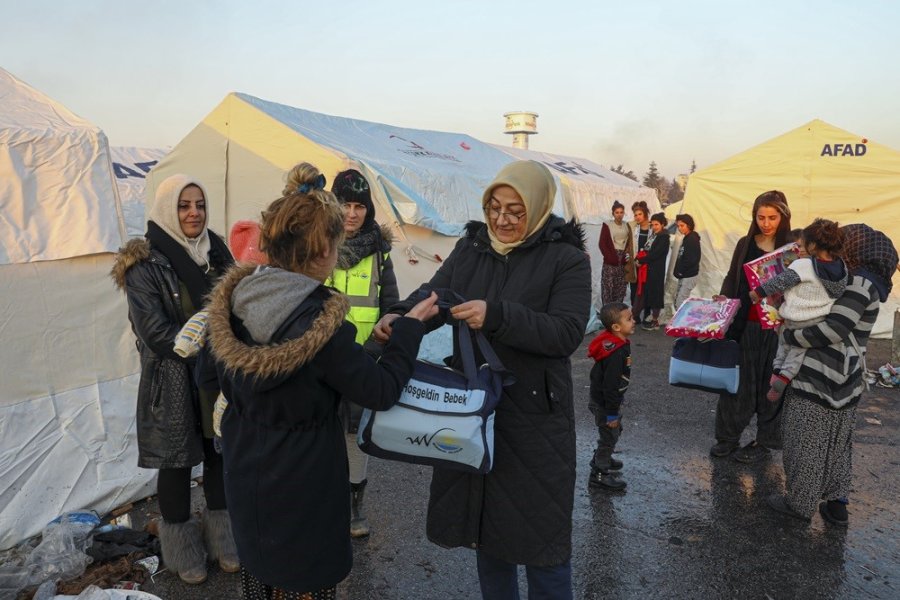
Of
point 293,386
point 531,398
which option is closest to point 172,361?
point 293,386

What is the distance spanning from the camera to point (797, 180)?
416 inches

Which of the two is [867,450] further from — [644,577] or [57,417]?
[57,417]

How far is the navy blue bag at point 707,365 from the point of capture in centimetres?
449

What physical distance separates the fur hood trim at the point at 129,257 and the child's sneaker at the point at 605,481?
324 centimetres

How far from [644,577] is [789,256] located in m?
2.33

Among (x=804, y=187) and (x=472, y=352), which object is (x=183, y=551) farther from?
(x=804, y=187)

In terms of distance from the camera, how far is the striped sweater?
354cm

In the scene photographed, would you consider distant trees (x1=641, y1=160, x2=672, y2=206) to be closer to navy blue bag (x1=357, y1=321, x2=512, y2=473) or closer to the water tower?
the water tower

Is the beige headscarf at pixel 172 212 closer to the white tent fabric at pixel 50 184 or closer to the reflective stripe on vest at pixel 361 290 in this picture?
the reflective stripe on vest at pixel 361 290

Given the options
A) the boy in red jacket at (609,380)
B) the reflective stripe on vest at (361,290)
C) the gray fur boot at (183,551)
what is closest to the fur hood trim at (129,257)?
the reflective stripe on vest at (361,290)

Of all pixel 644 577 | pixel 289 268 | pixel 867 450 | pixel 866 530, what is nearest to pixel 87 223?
pixel 289 268

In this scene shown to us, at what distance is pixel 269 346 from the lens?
184 centimetres

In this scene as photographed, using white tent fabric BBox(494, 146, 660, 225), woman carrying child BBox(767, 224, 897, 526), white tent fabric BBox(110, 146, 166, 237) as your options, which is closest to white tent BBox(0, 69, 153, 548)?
woman carrying child BBox(767, 224, 897, 526)

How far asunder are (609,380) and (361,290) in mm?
1868
